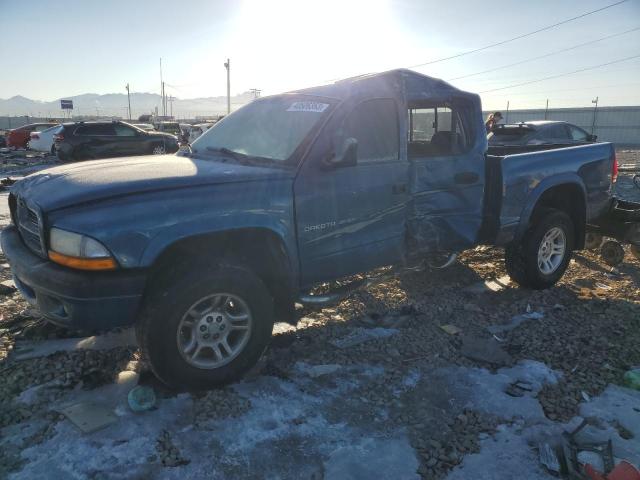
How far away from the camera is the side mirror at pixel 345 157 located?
322 cm

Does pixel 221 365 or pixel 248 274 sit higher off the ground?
pixel 248 274

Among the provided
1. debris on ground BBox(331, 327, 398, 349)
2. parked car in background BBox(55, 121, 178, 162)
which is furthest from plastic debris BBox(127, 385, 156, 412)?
parked car in background BBox(55, 121, 178, 162)

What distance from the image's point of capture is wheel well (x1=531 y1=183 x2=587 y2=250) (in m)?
5.08

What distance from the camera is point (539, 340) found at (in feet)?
13.0

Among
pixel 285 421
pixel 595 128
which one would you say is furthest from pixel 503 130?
pixel 595 128

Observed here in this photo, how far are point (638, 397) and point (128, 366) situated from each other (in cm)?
355

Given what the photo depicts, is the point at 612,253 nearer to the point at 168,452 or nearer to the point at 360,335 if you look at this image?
the point at 360,335

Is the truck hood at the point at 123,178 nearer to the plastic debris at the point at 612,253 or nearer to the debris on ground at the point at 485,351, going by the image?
the debris on ground at the point at 485,351

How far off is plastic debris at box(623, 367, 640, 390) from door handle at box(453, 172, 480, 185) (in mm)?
1984

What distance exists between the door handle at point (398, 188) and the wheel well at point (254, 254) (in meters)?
1.14

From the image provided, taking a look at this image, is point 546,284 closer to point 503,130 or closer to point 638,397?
point 638,397

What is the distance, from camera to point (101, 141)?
617 inches

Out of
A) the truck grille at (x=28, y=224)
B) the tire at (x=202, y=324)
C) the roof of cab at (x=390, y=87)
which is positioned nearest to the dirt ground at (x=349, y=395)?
the tire at (x=202, y=324)

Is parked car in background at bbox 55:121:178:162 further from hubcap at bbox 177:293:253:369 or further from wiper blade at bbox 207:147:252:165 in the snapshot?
hubcap at bbox 177:293:253:369
